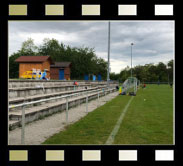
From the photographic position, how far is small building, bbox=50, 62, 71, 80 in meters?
30.4

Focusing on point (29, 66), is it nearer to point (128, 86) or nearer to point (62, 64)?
point (62, 64)

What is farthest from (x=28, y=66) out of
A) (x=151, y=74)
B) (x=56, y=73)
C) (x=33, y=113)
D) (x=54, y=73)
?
(x=151, y=74)

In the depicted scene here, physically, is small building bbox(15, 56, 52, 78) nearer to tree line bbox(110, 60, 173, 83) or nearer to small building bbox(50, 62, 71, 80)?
small building bbox(50, 62, 71, 80)

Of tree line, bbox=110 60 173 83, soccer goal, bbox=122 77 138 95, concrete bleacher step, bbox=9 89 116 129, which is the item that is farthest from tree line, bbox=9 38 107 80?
tree line, bbox=110 60 173 83

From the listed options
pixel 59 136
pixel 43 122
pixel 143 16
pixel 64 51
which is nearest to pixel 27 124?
pixel 43 122

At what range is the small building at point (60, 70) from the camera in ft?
99.7

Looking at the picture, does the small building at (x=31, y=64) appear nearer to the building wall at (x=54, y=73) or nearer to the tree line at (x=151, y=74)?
the building wall at (x=54, y=73)

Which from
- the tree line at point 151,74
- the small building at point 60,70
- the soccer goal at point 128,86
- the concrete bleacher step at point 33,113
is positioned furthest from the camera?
the tree line at point 151,74

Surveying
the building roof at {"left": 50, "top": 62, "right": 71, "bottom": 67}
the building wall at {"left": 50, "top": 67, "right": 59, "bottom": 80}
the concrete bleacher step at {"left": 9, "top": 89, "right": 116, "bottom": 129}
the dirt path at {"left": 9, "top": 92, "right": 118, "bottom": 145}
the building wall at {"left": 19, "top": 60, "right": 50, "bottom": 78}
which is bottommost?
the dirt path at {"left": 9, "top": 92, "right": 118, "bottom": 145}

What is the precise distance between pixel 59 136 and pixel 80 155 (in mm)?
2947

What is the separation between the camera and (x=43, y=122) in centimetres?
703

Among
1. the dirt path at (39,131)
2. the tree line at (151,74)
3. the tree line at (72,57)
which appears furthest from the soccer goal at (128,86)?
the tree line at (151,74)

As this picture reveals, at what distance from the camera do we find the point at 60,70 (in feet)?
102
